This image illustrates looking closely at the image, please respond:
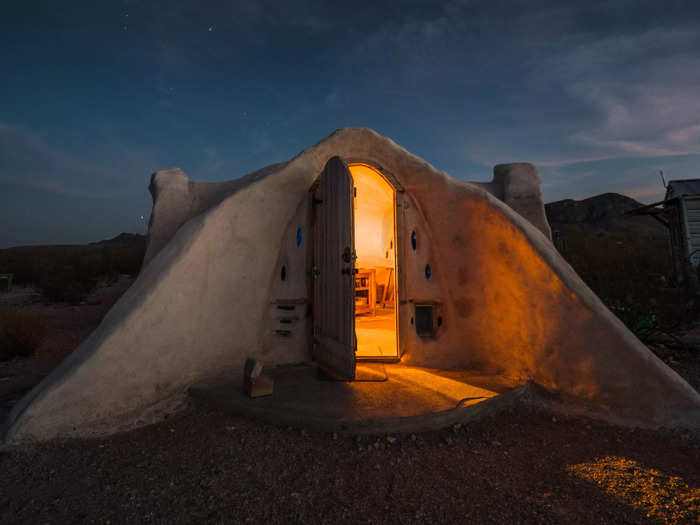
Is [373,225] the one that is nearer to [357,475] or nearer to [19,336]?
[19,336]

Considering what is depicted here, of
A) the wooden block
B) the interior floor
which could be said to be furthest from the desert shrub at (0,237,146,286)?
the wooden block

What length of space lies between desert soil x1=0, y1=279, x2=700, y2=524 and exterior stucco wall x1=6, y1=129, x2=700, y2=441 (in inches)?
12.1

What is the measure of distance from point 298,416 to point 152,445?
1.15 meters

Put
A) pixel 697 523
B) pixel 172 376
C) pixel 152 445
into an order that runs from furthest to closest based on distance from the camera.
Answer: pixel 172 376, pixel 152 445, pixel 697 523

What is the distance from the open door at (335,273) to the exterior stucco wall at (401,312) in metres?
0.35

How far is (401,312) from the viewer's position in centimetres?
429

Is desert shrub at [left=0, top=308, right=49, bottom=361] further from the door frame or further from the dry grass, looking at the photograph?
the dry grass

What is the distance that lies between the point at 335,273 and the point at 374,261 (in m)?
4.25

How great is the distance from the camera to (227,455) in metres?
2.46

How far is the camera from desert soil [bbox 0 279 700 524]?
189 cm

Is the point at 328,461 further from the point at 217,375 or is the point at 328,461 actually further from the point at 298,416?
the point at 217,375

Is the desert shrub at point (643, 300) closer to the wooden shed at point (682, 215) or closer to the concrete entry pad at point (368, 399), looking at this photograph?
the concrete entry pad at point (368, 399)

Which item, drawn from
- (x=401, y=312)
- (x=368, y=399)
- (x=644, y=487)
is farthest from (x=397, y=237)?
(x=644, y=487)

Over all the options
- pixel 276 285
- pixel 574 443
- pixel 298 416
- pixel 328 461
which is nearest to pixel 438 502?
pixel 328 461
